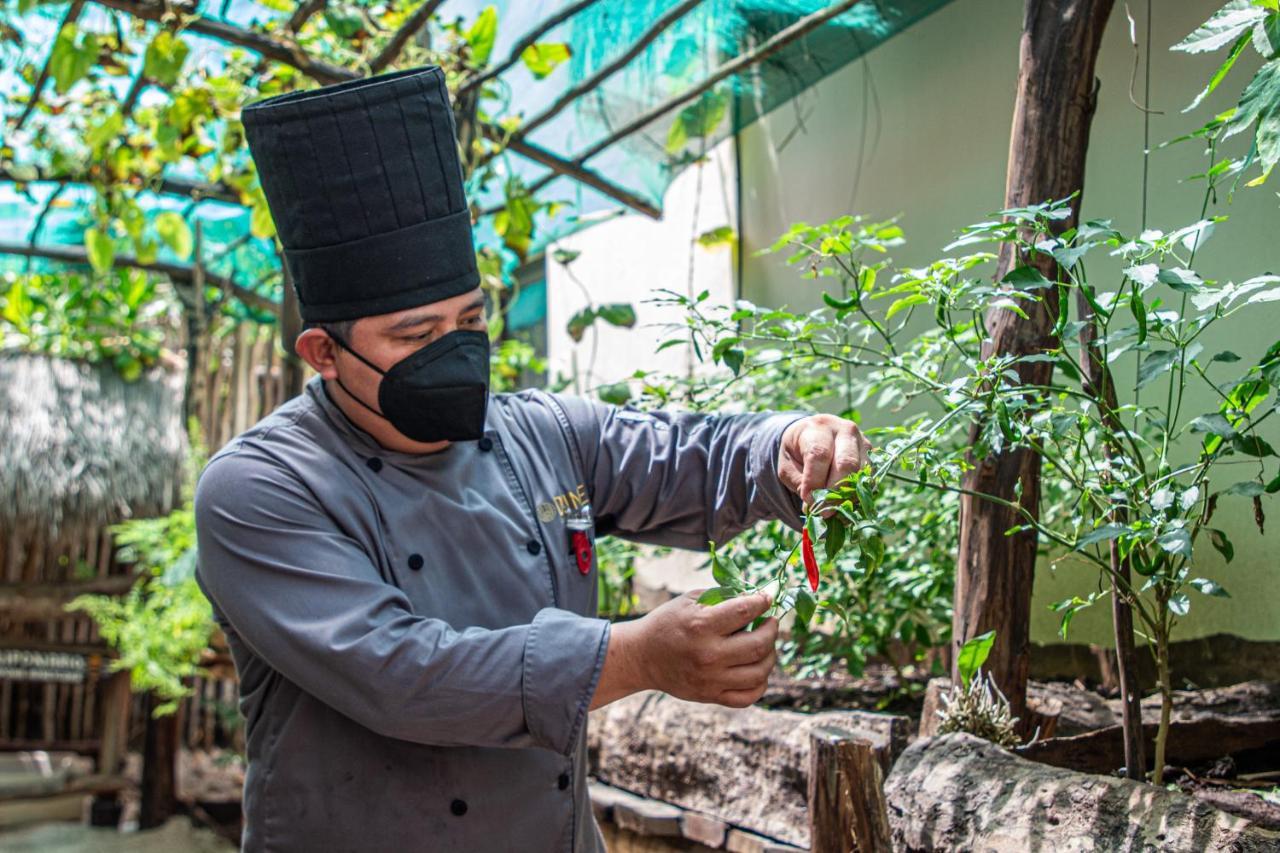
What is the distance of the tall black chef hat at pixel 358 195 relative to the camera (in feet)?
5.84

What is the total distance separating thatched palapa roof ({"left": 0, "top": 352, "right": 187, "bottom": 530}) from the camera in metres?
7.26

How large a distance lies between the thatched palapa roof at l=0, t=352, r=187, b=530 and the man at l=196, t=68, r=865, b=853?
20.5ft

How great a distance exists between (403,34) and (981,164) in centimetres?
158

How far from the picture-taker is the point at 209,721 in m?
8.55

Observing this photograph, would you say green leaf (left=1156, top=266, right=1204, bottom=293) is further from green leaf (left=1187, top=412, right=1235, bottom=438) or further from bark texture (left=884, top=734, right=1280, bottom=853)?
bark texture (left=884, top=734, right=1280, bottom=853)

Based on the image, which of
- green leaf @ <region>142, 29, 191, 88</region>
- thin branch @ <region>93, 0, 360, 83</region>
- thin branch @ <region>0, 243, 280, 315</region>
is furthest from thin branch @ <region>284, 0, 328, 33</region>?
thin branch @ <region>0, 243, 280, 315</region>

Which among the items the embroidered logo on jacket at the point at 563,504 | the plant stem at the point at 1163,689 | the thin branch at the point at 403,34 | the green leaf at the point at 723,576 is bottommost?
the plant stem at the point at 1163,689

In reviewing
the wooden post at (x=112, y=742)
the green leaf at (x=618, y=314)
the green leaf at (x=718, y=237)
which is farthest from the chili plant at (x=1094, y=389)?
the wooden post at (x=112, y=742)

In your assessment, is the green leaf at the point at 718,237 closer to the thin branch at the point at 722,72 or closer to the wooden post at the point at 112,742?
the thin branch at the point at 722,72

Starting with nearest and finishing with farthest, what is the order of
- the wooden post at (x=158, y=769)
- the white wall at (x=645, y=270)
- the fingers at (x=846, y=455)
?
the fingers at (x=846, y=455), the white wall at (x=645, y=270), the wooden post at (x=158, y=769)

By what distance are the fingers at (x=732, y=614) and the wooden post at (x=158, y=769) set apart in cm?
709

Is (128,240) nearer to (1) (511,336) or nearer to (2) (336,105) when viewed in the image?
(1) (511,336)

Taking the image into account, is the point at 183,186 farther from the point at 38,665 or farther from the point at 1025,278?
the point at 38,665

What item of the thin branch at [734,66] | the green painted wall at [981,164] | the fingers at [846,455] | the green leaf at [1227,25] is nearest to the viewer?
the green leaf at [1227,25]
